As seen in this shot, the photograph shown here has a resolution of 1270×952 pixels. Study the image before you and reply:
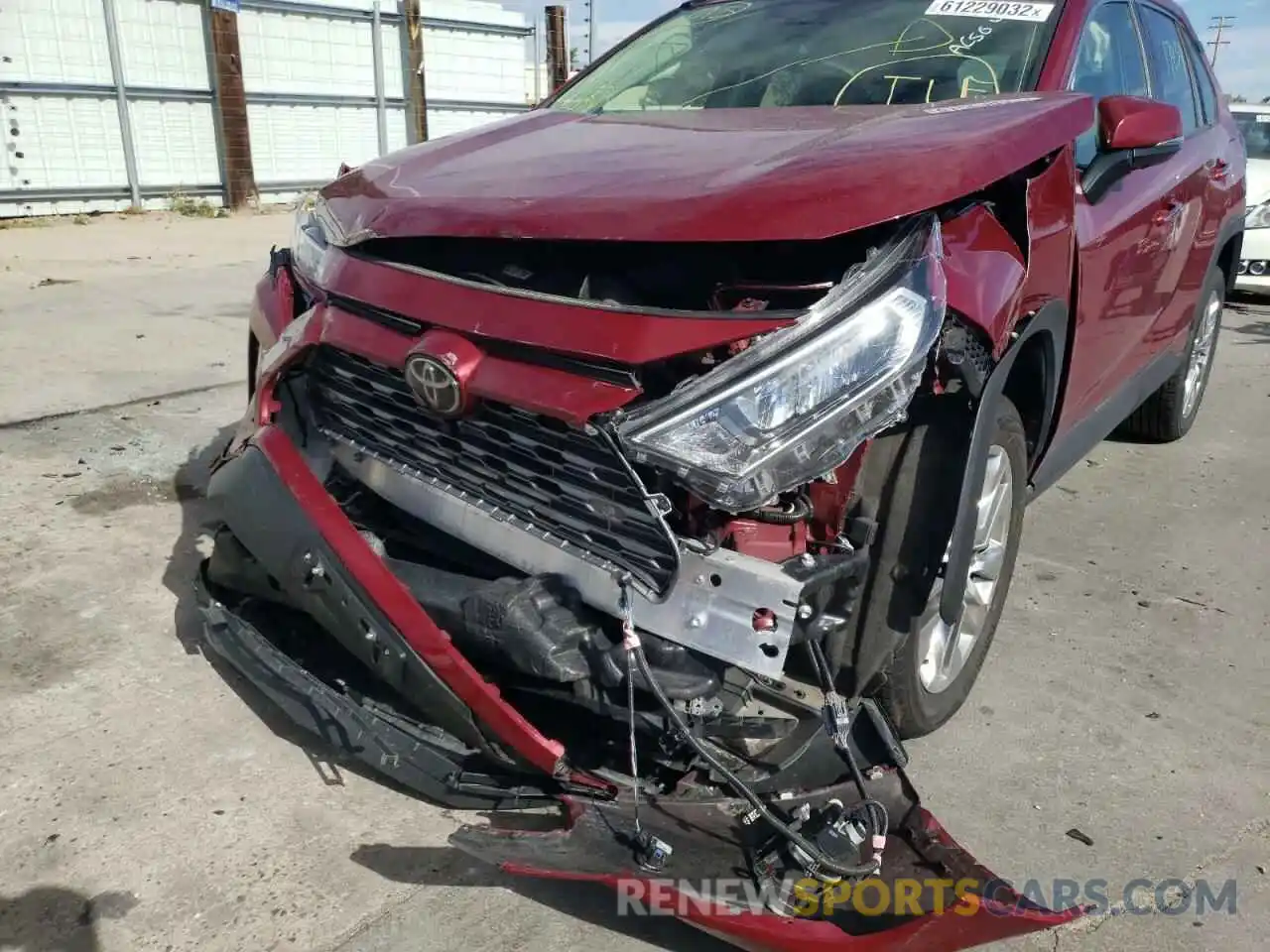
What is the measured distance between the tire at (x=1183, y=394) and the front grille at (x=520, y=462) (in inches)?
136

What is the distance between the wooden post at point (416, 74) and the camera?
50.0 ft

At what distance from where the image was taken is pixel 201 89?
13.3 metres

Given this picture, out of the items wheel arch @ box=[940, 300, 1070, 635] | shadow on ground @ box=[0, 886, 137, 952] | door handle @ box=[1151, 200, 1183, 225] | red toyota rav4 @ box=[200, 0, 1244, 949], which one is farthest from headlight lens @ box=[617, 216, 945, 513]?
door handle @ box=[1151, 200, 1183, 225]

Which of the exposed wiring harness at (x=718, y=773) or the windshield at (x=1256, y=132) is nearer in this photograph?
the exposed wiring harness at (x=718, y=773)

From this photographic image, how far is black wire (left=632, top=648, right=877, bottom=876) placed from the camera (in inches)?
71.7

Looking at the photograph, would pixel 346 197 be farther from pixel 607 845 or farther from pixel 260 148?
pixel 260 148

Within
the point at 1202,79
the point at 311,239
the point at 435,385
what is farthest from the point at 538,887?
the point at 1202,79

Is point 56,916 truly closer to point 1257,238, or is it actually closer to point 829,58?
point 829,58

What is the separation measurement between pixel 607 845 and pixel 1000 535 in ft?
4.39

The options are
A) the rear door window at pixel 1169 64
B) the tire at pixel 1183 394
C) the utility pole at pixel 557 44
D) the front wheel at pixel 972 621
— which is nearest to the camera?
the front wheel at pixel 972 621

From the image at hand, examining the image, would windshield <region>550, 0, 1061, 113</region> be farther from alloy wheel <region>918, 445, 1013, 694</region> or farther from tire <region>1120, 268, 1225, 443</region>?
tire <region>1120, 268, 1225, 443</region>

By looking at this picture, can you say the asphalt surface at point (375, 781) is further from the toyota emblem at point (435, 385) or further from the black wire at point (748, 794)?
the toyota emblem at point (435, 385)

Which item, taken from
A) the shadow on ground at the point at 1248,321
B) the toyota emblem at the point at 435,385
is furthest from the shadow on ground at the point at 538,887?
the shadow on ground at the point at 1248,321

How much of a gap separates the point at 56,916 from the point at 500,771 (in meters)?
0.85
